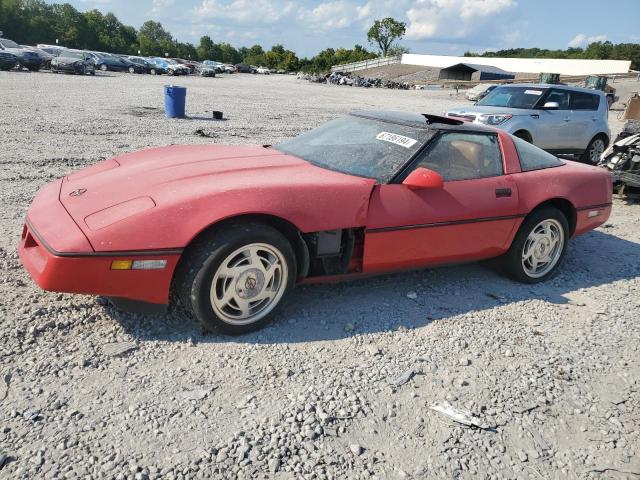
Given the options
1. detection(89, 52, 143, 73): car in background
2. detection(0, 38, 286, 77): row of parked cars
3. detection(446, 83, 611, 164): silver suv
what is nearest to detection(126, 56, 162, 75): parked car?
detection(0, 38, 286, 77): row of parked cars

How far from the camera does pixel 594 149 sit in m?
11.0

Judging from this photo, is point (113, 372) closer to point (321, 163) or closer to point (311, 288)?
point (311, 288)

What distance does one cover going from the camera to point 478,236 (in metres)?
3.95

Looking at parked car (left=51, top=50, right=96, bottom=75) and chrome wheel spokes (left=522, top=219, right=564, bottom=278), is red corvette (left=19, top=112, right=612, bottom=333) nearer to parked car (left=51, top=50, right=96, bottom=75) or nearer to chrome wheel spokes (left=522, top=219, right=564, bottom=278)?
chrome wheel spokes (left=522, top=219, right=564, bottom=278)

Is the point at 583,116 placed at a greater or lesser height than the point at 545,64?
lesser

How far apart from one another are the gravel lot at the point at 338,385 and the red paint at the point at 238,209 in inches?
14.6

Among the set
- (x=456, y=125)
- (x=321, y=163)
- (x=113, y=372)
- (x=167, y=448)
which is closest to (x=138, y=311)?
(x=113, y=372)

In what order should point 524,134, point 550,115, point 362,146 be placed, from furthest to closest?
1. point 550,115
2. point 524,134
3. point 362,146

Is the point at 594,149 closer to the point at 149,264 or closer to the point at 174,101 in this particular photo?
the point at 174,101

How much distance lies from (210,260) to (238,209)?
32 cm

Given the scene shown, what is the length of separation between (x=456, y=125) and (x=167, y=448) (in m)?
3.16

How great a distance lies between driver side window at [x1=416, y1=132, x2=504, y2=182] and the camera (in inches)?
Answer: 150

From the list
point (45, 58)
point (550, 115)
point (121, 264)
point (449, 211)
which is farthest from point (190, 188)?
point (45, 58)

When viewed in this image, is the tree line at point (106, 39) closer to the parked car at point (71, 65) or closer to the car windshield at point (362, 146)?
the parked car at point (71, 65)
